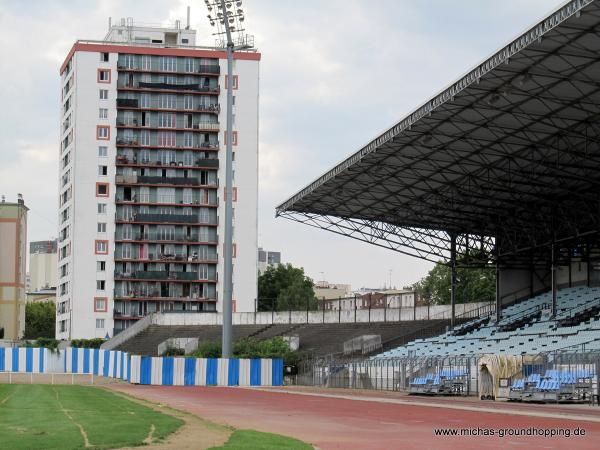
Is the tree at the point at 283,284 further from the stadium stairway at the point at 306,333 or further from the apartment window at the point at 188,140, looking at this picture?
the stadium stairway at the point at 306,333

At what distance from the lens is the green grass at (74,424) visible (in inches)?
768

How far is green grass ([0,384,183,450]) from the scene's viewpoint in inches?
768

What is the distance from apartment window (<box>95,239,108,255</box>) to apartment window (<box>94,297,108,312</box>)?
5380 millimetres

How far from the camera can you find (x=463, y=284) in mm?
149875

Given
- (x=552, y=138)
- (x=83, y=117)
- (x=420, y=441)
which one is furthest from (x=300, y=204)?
(x=83, y=117)

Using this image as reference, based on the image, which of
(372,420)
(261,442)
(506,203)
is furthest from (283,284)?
Answer: (261,442)

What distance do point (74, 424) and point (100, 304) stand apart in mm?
100014

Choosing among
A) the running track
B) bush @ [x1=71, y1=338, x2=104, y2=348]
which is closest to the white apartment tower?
bush @ [x1=71, y1=338, x2=104, y2=348]

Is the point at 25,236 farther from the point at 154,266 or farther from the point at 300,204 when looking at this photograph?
the point at 300,204

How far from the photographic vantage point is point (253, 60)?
416 ft

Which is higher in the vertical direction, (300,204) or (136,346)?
(300,204)

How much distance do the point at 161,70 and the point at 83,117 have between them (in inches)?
415

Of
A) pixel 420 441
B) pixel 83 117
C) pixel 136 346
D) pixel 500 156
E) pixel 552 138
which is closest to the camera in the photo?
pixel 420 441

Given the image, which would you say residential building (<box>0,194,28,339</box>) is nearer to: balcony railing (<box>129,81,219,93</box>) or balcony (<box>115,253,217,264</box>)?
balcony (<box>115,253,217,264</box>)
